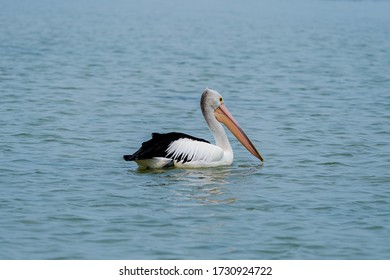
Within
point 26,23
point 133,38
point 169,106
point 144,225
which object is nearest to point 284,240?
point 144,225

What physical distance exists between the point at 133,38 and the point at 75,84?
1105 cm

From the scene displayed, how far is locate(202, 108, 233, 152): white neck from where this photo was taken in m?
8.96

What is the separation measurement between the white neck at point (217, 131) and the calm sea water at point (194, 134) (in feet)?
0.82

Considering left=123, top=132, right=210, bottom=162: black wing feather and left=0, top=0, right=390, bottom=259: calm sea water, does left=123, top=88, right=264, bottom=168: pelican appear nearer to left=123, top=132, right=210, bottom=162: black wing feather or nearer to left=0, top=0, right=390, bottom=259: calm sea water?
left=123, top=132, right=210, bottom=162: black wing feather

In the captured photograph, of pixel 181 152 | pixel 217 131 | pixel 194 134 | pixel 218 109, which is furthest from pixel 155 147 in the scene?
pixel 194 134

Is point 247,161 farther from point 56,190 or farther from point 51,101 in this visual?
point 51,101

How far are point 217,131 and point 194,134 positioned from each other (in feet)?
5.89

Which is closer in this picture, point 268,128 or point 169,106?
point 268,128

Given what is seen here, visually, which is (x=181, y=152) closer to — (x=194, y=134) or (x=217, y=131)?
(x=217, y=131)

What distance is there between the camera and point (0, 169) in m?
8.41

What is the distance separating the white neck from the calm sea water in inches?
9.8

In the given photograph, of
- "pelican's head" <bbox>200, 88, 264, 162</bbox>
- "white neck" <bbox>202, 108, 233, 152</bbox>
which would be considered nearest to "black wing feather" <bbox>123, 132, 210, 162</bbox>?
"white neck" <bbox>202, 108, 233, 152</bbox>

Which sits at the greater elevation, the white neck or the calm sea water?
the white neck

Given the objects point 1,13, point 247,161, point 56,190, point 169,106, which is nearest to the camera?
point 56,190
